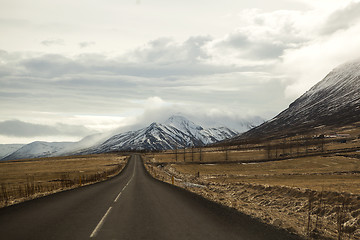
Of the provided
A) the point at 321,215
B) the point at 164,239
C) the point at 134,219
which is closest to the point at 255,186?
the point at 321,215

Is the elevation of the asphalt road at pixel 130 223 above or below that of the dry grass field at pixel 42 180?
above

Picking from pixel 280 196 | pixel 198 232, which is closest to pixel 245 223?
pixel 198 232

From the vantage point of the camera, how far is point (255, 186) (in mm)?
30828

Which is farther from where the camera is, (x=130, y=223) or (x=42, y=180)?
(x=42, y=180)

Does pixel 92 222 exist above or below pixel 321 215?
above

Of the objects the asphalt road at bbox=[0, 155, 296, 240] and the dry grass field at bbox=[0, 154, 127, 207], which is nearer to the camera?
the asphalt road at bbox=[0, 155, 296, 240]

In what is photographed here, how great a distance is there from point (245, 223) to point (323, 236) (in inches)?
112

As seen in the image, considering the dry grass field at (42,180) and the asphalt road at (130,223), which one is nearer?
the asphalt road at (130,223)

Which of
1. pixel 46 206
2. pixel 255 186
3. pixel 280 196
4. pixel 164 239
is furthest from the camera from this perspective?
pixel 255 186

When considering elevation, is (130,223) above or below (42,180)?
above

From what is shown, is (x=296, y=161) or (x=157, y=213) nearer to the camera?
(x=157, y=213)

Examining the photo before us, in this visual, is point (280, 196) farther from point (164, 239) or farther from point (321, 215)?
point (164, 239)

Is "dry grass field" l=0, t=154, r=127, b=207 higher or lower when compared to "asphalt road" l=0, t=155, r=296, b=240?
lower

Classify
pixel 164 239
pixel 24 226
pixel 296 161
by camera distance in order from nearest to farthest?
pixel 164 239, pixel 24 226, pixel 296 161
